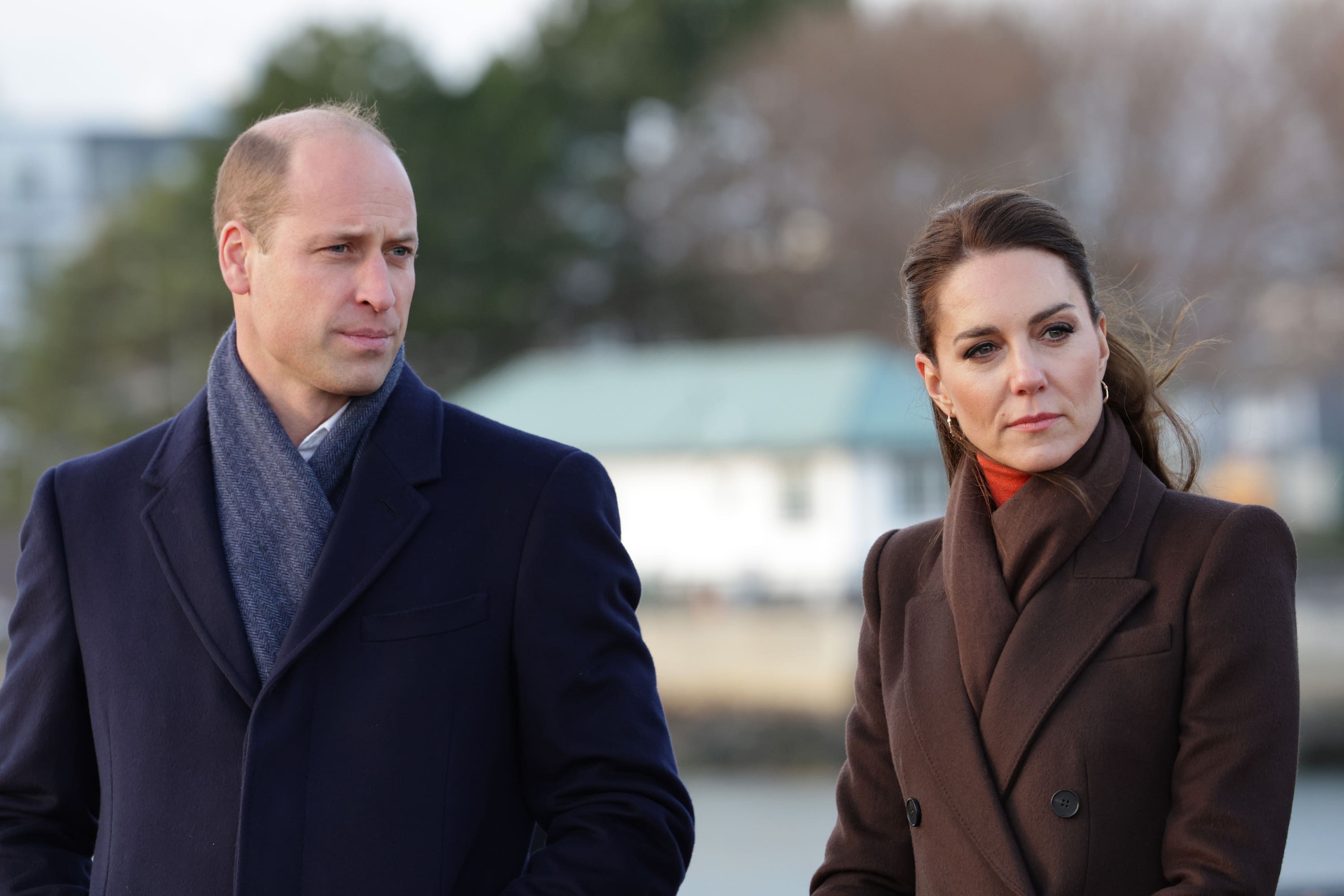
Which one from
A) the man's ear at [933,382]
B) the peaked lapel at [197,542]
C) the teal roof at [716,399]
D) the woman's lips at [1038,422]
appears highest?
the man's ear at [933,382]

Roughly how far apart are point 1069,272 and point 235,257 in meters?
1.12

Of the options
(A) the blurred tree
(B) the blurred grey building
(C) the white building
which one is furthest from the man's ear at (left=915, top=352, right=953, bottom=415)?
(B) the blurred grey building

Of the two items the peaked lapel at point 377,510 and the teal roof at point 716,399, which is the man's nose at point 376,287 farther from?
the teal roof at point 716,399

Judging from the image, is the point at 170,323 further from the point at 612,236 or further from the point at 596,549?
the point at 596,549

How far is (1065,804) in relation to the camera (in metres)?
1.96

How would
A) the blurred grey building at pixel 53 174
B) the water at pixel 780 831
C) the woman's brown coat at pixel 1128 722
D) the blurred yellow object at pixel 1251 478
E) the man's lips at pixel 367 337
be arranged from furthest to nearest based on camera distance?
the blurred grey building at pixel 53 174 → the blurred yellow object at pixel 1251 478 → the water at pixel 780 831 → the man's lips at pixel 367 337 → the woman's brown coat at pixel 1128 722

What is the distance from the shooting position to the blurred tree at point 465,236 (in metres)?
28.0

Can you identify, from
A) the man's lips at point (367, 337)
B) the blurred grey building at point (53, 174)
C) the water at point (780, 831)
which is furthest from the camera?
the blurred grey building at point (53, 174)

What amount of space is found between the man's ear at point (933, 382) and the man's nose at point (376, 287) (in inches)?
27.5

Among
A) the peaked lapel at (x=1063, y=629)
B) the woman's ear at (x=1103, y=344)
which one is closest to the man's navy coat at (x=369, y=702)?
the peaked lapel at (x=1063, y=629)

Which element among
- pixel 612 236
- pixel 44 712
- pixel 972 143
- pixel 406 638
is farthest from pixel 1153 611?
pixel 612 236

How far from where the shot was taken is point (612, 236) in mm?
30438

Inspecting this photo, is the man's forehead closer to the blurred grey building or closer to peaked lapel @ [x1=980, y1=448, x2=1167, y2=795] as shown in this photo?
peaked lapel @ [x1=980, y1=448, x2=1167, y2=795]

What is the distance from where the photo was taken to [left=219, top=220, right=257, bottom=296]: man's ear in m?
2.31
